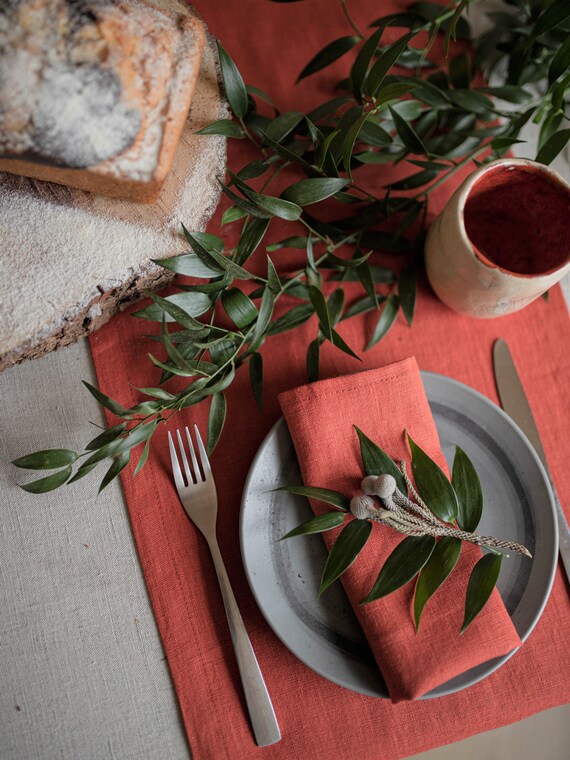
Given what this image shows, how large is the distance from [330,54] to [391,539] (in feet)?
1.90

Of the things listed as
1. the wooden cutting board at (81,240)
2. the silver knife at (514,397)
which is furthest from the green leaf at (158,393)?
the silver knife at (514,397)

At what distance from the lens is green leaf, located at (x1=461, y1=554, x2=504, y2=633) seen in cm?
59

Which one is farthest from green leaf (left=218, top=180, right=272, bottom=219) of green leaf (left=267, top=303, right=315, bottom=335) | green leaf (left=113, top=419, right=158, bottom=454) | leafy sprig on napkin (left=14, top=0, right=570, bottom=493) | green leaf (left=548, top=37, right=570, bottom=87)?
green leaf (left=548, top=37, right=570, bottom=87)

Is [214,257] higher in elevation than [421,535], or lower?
higher

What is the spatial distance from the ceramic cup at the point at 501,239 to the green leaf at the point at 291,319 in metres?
0.15

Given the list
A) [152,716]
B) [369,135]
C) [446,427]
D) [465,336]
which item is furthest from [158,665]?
[369,135]

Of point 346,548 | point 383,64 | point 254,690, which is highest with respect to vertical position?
point 383,64

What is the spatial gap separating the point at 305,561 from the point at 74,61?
1.79ft

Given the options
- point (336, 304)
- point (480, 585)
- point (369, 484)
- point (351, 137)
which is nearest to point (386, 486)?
point (369, 484)

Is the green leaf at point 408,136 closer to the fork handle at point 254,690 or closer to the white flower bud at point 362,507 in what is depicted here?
the white flower bud at point 362,507

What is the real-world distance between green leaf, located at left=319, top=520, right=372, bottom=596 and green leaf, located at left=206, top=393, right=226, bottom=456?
0.56 feet

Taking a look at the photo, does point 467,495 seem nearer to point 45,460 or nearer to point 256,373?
point 256,373

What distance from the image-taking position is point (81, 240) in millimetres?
619

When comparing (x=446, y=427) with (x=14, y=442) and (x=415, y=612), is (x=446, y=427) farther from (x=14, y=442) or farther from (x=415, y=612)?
(x=14, y=442)
